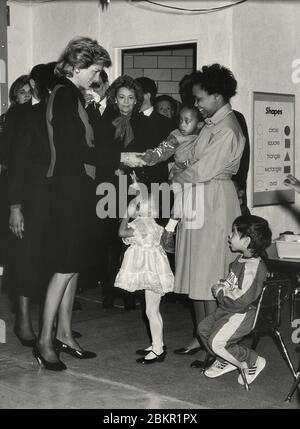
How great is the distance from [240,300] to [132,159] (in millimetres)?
1357

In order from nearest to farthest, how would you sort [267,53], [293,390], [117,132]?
[293,390], [117,132], [267,53]

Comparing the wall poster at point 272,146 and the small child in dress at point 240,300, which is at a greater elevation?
the wall poster at point 272,146

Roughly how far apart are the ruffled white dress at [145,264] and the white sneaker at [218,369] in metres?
0.53

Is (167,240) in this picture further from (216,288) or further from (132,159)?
(132,159)

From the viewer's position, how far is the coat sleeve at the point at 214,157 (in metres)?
4.27

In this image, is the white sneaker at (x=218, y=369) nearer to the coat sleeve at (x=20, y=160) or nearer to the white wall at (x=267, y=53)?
the coat sleeve at (x=20, y=160)

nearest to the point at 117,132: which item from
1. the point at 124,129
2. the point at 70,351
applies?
the point at 124,129

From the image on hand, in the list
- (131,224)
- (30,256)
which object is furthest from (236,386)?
(30,256)

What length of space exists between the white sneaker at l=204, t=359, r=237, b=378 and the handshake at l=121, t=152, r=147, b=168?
1411mm

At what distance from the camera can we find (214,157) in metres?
4.27

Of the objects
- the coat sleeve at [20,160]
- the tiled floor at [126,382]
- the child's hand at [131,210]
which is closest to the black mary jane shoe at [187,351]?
the tiled floor at [126,382]

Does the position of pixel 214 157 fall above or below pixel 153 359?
above
